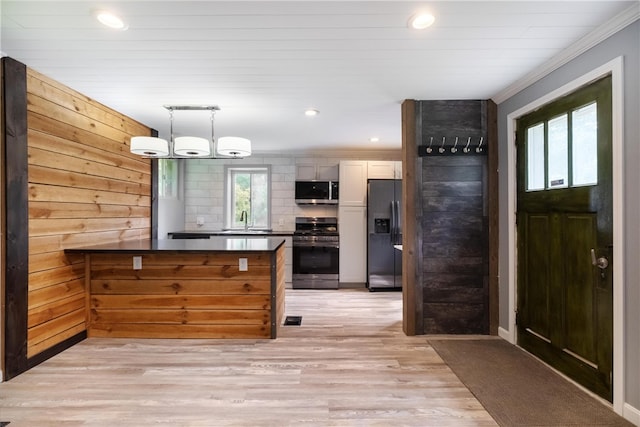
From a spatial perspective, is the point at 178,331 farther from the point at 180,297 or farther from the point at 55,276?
the point at 55,276

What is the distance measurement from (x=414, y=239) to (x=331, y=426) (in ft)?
6.00

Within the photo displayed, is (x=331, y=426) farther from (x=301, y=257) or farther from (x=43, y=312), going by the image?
→ (x=301, y=257)

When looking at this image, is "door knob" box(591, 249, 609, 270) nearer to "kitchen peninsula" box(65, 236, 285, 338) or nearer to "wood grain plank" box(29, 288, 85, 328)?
"kitchen peninsula" box(65, 236, 285, 338)

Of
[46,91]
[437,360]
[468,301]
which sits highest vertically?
[46,91]

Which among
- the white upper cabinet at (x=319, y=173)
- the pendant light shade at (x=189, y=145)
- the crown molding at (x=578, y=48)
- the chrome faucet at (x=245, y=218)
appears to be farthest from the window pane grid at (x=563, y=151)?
the chrome faucet at (x=245, y=218)

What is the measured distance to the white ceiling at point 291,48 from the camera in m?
1.70

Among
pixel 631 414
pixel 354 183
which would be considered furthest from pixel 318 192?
pixel 631 414

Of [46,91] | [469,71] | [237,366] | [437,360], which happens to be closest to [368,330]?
[437,360]

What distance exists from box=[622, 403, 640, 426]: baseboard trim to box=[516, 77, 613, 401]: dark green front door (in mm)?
128

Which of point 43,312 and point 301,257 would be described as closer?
point 43,312

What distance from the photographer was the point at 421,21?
178 cm

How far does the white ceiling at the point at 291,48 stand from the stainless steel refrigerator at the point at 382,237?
175cm

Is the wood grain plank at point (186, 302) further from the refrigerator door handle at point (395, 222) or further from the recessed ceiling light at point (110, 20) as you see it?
the refrigerator door handle at point (395, 222)

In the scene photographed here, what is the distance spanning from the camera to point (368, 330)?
10.4 ft
